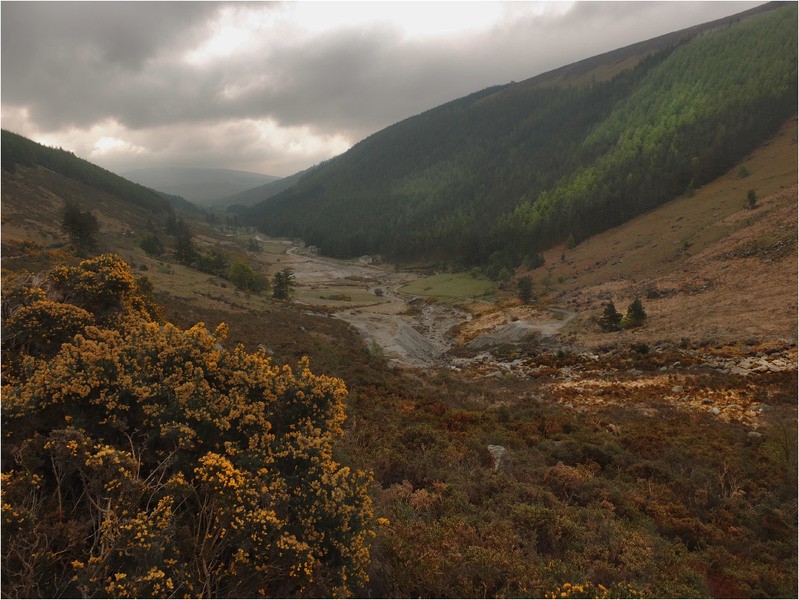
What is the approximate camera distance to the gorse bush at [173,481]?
5.35 meters

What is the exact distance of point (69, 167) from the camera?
482 ft

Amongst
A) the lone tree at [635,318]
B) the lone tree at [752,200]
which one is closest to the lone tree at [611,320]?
the lone tree at [635,318]

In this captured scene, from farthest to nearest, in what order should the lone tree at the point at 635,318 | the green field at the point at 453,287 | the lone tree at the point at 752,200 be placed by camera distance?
the green field at the point at 453,287
the lone tree at the point at 752,200
the lone tree at the point at 635,318

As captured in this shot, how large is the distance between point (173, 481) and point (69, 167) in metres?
197

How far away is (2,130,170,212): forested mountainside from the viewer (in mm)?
125062

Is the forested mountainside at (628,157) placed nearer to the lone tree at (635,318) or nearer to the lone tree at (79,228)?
the lone tree at (635,318)

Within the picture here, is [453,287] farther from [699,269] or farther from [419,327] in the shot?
[699,269]

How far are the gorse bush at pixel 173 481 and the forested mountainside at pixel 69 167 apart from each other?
156 m

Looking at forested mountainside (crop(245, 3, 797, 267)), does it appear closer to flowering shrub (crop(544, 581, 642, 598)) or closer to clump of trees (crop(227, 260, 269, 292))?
clump of trees (crop(227, 260, 269, 292))

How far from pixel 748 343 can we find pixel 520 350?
61.4 ft

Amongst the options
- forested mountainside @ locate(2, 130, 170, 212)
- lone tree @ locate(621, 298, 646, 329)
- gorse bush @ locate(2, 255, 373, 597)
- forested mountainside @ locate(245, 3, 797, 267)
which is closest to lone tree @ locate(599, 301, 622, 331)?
lone tree @ locate(621, 298, 646, 329)

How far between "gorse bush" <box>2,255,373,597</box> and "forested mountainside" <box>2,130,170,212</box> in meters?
156

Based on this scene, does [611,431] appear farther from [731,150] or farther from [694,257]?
[731,150]

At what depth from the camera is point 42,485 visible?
6.39 metres
